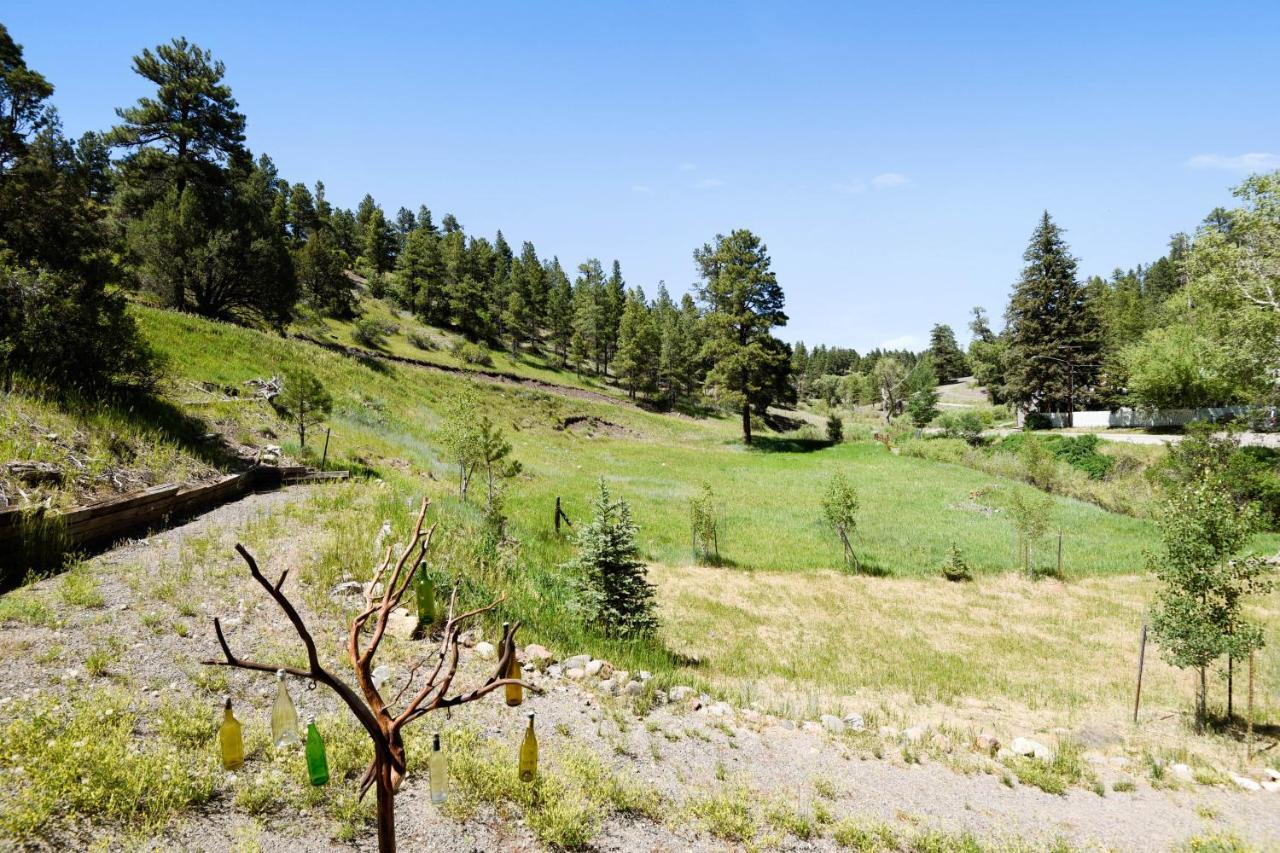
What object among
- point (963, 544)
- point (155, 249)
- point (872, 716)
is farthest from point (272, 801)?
point (155, 249)

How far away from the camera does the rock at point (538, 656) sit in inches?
355

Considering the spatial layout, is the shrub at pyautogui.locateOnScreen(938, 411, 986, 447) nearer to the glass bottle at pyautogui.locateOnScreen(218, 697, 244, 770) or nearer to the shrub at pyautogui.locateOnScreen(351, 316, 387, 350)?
the shrub at pyautogui.locateOnScreen(351, 316, 387, 350)

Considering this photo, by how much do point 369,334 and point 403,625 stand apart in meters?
52.3

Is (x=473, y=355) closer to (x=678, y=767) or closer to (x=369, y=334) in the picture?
(x=369, y=334)

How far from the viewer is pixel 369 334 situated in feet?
178

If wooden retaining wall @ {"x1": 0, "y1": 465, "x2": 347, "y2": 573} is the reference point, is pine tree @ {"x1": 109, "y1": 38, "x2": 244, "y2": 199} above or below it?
above

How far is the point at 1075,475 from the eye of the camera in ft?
121

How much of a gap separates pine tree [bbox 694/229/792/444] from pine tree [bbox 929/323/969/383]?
260 feet

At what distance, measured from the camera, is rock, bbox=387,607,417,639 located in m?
8.47

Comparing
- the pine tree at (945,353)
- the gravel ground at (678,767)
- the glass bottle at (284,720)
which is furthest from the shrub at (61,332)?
the pine tree at (945,353)

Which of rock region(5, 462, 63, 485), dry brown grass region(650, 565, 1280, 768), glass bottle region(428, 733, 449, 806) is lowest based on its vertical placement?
dry brown grass region(650, 565, 1280, 768)

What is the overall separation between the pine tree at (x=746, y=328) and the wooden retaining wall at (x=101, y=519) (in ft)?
135

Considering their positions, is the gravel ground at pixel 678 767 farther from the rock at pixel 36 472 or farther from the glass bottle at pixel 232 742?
the glass bottle at pixel 232 742

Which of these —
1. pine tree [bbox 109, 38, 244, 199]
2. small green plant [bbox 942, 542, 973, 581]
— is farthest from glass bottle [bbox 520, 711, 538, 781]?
pine tree [bbox 109, 38, 244, 199]
